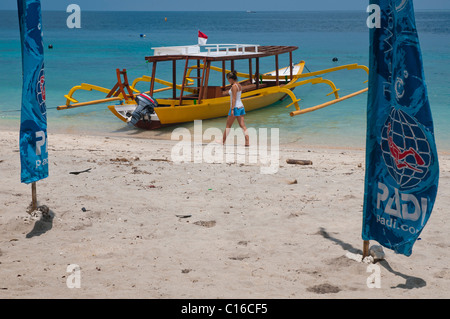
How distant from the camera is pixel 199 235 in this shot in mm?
5277

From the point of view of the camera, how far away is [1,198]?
20.0ft

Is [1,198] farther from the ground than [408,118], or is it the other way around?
[408,118]

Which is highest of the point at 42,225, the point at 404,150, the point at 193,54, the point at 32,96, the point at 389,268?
the point at 193,54

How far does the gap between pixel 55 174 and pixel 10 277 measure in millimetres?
3181

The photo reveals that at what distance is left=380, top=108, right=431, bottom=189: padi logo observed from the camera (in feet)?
12.6

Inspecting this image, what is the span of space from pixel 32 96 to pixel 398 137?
134 inches

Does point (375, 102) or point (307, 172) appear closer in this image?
point (375, 102)

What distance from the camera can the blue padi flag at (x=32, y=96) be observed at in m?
4.94

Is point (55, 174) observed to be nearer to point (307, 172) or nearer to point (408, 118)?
point (307, 172)

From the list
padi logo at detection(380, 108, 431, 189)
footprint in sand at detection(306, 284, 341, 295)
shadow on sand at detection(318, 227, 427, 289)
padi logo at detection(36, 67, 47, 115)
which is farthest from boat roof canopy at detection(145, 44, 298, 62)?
footprint in sand at detection(306, 284, 341, 295)

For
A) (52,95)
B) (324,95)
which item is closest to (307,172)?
(324,95)

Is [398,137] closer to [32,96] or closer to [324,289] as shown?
[324,289]

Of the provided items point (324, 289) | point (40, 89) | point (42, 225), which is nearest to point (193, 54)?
point (40, 89)


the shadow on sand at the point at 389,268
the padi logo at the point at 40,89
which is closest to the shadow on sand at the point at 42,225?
the padi logo at the point at 40,89
